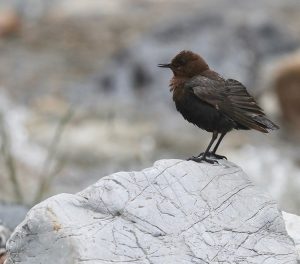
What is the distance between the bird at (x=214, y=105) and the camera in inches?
241

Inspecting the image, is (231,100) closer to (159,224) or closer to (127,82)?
(159,224)

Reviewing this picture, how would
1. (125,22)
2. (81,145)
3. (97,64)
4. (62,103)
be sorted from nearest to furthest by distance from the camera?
(81,145) < (62,103) < (97,64) < (125,22)

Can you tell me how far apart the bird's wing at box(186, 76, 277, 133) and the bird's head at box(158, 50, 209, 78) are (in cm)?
7

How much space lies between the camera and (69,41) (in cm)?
1748

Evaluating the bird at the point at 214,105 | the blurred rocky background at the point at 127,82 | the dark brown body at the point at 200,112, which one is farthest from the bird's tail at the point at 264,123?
the blurred rocky background at the point at 127,82

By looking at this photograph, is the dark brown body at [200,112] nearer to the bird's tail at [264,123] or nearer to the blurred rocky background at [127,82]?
the bird's tail at [264,123]

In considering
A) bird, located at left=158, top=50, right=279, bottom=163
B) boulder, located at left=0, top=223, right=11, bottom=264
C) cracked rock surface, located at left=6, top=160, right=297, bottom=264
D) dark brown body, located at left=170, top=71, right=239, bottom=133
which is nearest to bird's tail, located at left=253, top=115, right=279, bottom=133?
bird, located at left=158, top=50, right=279, bottom=163

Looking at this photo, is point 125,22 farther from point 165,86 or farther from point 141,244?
point 141,244

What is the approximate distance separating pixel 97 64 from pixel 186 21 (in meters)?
1.84

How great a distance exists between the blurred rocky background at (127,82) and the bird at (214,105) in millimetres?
3070

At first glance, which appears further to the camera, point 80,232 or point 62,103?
point 62,103

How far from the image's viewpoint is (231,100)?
6191mm

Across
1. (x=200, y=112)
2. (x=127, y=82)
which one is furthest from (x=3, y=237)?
(x=127, y=82)

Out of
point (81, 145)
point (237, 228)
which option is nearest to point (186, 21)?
point (81, 145)
